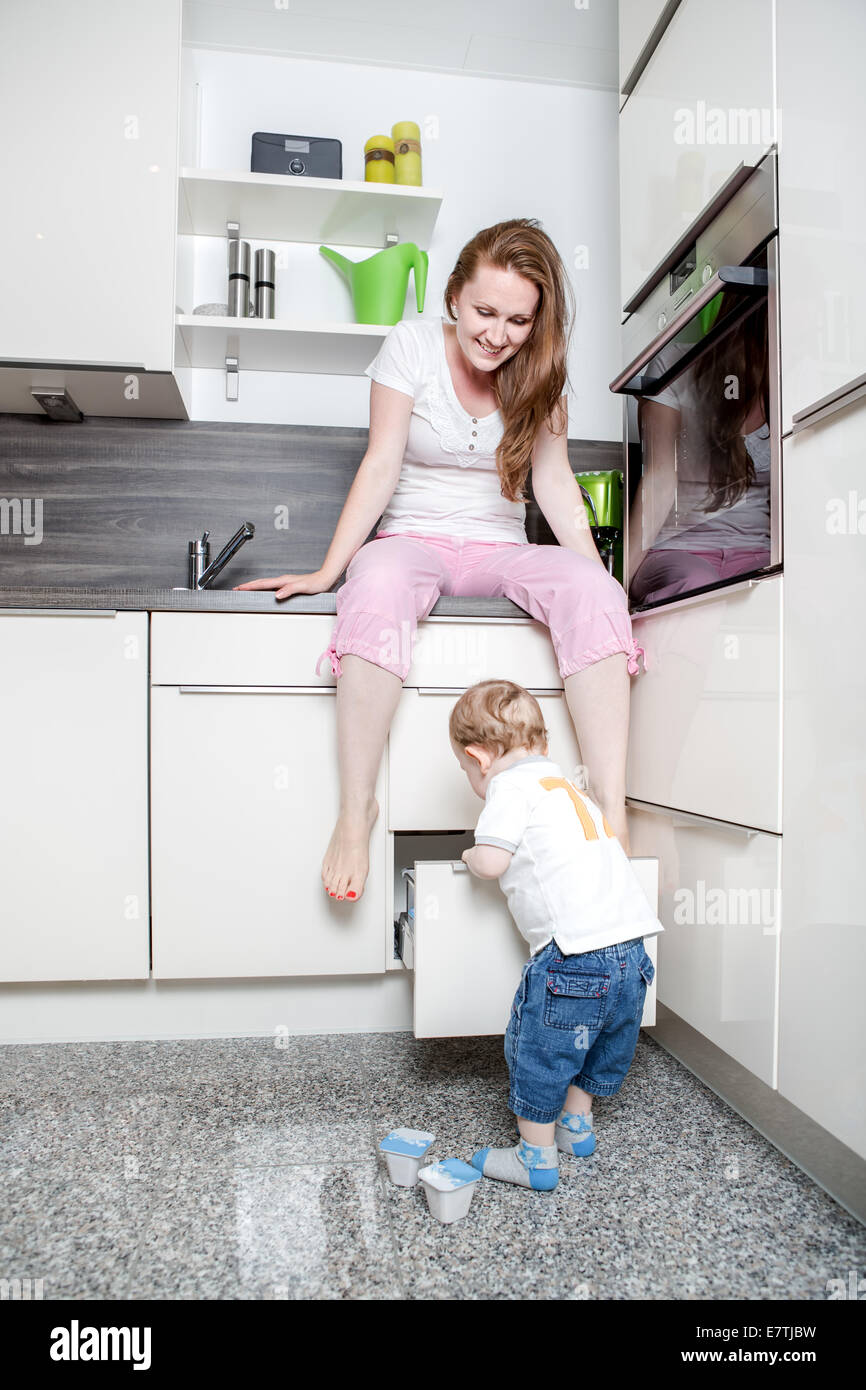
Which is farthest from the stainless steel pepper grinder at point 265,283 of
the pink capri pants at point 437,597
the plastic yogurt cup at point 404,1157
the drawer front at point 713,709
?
the plastic yogurt cup at point 404,1157

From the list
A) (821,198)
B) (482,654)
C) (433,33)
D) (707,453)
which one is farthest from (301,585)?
(433,33)

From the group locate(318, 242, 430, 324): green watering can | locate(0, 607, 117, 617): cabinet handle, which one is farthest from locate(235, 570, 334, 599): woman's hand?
locate(318, 242, 430, 324): green watering can

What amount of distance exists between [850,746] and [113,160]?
1745 mm

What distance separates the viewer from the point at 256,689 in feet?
5.34

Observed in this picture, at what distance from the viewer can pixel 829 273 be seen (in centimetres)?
111

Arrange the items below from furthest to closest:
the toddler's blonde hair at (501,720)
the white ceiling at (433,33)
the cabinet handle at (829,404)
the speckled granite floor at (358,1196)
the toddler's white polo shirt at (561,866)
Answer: the white ceiling at (433,33), the toddler's blonde hair at (501,720), the toddler's white polo shirt at (561,866), the cabinet handle at (829,404), the speckled granite floor at (358,1196)

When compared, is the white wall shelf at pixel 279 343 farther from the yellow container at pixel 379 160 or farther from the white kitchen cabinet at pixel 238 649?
the white kitchen cabinet at pixel 238 649

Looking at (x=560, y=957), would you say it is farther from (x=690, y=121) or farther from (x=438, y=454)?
(x=690, y=121)

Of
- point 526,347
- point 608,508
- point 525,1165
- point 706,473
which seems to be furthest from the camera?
point 608,508

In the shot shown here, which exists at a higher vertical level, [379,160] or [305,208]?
[379,160]

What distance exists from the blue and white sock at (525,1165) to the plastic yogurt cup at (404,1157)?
8 centimetres

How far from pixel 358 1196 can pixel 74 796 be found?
844 mm

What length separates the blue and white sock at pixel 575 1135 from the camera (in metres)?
1.21

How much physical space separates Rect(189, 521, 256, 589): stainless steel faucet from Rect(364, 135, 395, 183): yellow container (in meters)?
0.83
